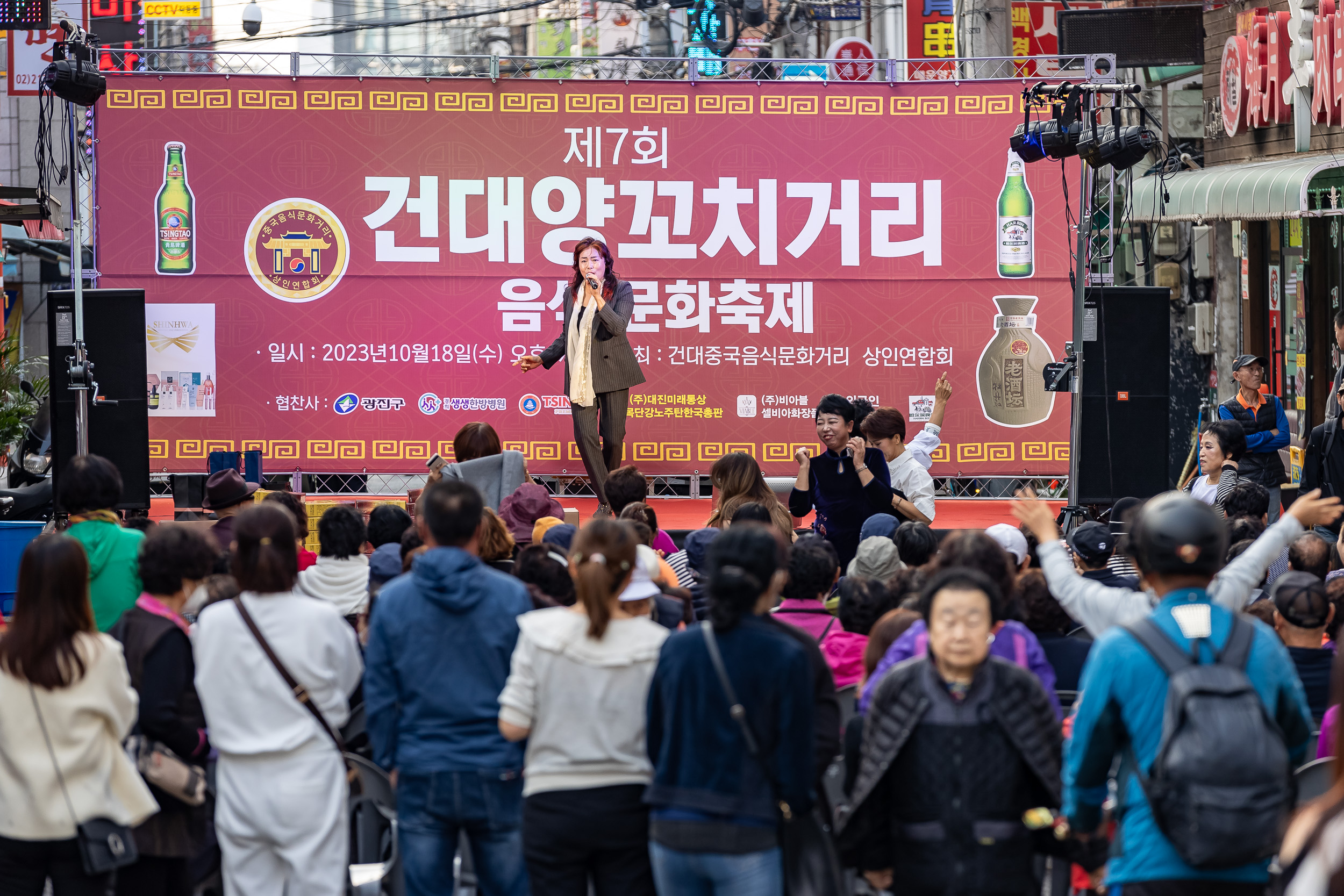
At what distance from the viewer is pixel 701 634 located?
10.0 feet

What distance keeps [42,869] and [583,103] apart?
7350mm

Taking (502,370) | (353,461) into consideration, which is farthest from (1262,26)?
(353,461)

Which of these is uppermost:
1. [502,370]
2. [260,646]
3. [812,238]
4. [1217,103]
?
[1217,103]

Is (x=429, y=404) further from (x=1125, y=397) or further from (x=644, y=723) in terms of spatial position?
(x=644, y=723)

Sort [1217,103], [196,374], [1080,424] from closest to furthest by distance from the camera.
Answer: [1080,424], [196,374], [1217,103]

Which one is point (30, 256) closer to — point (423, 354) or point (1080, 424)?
point (423, 354)

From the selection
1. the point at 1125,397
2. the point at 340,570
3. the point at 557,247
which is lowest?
the point at 340,570

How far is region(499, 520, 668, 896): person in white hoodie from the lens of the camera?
10.5 ft

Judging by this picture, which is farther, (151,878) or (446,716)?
(151,878)

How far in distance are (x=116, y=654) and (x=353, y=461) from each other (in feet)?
22.3

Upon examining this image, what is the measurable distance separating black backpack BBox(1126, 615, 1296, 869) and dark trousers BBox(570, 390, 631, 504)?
249 inches

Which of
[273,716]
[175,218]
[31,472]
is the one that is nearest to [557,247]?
[175,218]

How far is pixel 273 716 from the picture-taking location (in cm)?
346

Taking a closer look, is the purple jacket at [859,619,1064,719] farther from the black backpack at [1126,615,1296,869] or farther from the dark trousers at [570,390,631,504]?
the dark trousers at [570,390,631,504]
